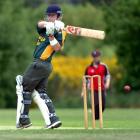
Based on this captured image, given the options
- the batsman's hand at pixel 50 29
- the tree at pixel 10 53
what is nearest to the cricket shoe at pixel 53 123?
the batsman's hand at pixel 50 29

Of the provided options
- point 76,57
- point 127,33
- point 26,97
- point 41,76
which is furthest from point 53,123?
point 76,57

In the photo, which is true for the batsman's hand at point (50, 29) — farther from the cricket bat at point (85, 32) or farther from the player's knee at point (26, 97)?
the player's knee at point (26, 97)

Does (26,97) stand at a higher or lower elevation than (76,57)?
lower

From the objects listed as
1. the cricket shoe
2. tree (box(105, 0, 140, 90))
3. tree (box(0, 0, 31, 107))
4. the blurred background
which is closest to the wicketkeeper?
the cricket shoe

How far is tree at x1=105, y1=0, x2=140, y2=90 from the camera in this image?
47719 mm

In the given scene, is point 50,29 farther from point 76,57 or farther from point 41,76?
point 76,57

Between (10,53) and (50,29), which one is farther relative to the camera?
(10,53)

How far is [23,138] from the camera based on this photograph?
38.3 feet

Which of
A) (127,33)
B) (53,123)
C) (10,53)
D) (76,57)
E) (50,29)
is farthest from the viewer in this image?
(76,57)

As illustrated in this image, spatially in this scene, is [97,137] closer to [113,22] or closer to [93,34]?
[93,34]

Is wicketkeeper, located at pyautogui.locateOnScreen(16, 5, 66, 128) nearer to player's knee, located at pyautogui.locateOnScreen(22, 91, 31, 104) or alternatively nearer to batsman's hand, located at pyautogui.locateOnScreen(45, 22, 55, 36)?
player's knee, located at pyautogui.locateOnScreen(22, 91, 31, 104)

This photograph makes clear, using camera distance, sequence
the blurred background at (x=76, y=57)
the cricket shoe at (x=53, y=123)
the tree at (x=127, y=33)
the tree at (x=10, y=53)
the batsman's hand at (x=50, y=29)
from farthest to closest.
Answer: the tree at (x=10, y=53)
the blurred background at (x=76, y=57)
the tree at (x=127, y=33)
the cricket shoe at (x=53, y=123)
the batsman's hand at (x=50, y=29)

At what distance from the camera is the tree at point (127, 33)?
47719mm

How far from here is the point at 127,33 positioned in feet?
158
